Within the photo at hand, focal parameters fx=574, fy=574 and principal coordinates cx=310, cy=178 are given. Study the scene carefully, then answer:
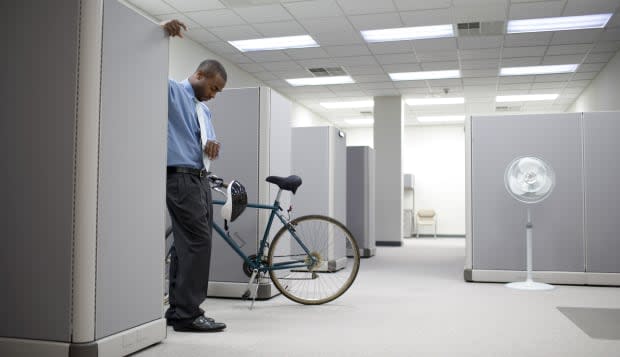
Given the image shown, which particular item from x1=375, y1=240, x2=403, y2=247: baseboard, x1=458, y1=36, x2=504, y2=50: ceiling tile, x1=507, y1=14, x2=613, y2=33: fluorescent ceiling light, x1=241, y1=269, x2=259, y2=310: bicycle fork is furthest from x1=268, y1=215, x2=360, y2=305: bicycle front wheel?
x1=375, y1=240, x2=403, y2=247: baseboard

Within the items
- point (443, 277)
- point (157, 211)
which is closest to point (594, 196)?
point (443, 277)

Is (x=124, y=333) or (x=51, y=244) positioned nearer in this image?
(x=51, y=244)

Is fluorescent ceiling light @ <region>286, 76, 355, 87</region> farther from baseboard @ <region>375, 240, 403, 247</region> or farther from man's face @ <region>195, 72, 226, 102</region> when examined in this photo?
man's face @ <region>195, 72, 226, 102</region>

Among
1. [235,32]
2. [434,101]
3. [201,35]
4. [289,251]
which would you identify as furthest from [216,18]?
[434,101]

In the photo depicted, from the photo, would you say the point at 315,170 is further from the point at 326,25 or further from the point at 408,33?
the point at 408,33

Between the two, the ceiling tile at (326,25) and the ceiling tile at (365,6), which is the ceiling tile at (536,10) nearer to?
the ceiling tile at (365,6)

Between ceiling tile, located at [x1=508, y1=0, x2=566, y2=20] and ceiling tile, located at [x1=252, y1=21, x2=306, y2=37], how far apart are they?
2.47 m

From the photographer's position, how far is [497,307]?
341cm

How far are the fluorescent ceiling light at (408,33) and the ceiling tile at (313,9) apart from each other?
3.08 ft

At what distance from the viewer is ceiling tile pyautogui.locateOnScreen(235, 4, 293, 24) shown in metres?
6.32

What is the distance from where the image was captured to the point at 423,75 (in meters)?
9.49

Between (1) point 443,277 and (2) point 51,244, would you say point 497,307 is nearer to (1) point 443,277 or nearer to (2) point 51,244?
(1) point 443,277

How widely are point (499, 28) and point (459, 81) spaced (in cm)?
290

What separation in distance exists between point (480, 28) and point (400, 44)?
1.13 metres
